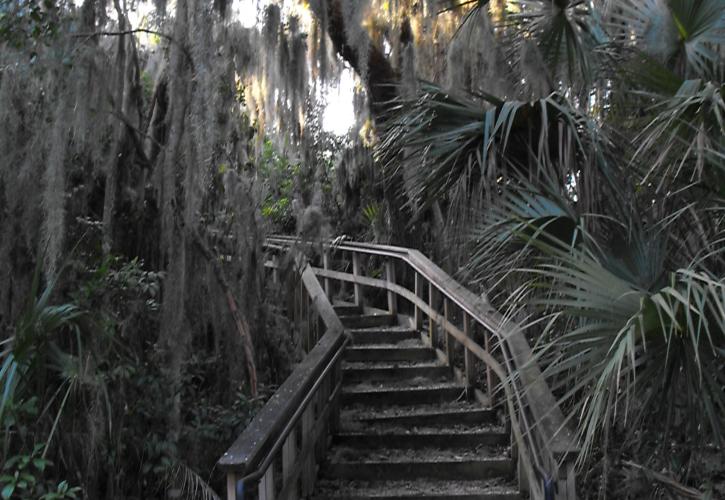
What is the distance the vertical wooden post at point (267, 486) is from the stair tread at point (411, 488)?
107 cm

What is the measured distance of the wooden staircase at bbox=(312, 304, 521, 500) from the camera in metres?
4.98

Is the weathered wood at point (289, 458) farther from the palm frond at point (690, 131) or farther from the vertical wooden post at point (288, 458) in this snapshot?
the palm frond at point (690, 131)

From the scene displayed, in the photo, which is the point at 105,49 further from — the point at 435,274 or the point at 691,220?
the point at 691,220

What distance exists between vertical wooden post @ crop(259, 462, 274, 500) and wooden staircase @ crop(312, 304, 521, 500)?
999mm

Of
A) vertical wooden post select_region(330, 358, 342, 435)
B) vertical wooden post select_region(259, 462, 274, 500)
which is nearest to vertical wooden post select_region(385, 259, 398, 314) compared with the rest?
vertical wooden post select_region(330, 358, 342, 435)

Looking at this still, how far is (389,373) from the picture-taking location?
680 cm

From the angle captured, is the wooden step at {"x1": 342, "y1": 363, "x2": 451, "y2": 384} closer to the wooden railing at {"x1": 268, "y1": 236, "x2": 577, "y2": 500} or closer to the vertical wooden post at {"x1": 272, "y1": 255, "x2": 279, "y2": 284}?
the wooden railing at {"x1": 268, "y1": 236, "x2": 577, "y2": 500}

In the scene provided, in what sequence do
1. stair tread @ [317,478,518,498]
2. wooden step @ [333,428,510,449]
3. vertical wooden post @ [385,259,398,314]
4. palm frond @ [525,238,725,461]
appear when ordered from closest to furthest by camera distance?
palm frond @ [525,238,725,461]
stair tread @ [317,478,518,498]
wooden step @ [333,428,510,449]
vertical wooden post @ [385,259,398,314]

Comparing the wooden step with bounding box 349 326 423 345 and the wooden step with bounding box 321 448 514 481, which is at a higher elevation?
the wooden step with bounding box 349 326 423 345

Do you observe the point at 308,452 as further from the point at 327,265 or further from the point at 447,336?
the point at 327,265

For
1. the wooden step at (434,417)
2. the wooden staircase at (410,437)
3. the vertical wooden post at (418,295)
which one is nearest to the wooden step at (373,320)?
the vertical wooden post at (418,295)

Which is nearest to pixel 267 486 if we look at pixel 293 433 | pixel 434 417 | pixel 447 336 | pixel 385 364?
pixel 293 433

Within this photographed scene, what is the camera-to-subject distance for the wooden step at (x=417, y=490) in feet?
15.3

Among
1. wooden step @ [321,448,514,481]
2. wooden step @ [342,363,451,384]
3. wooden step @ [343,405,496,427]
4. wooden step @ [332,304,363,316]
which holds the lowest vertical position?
wooden step @ [321,448,514,481]
